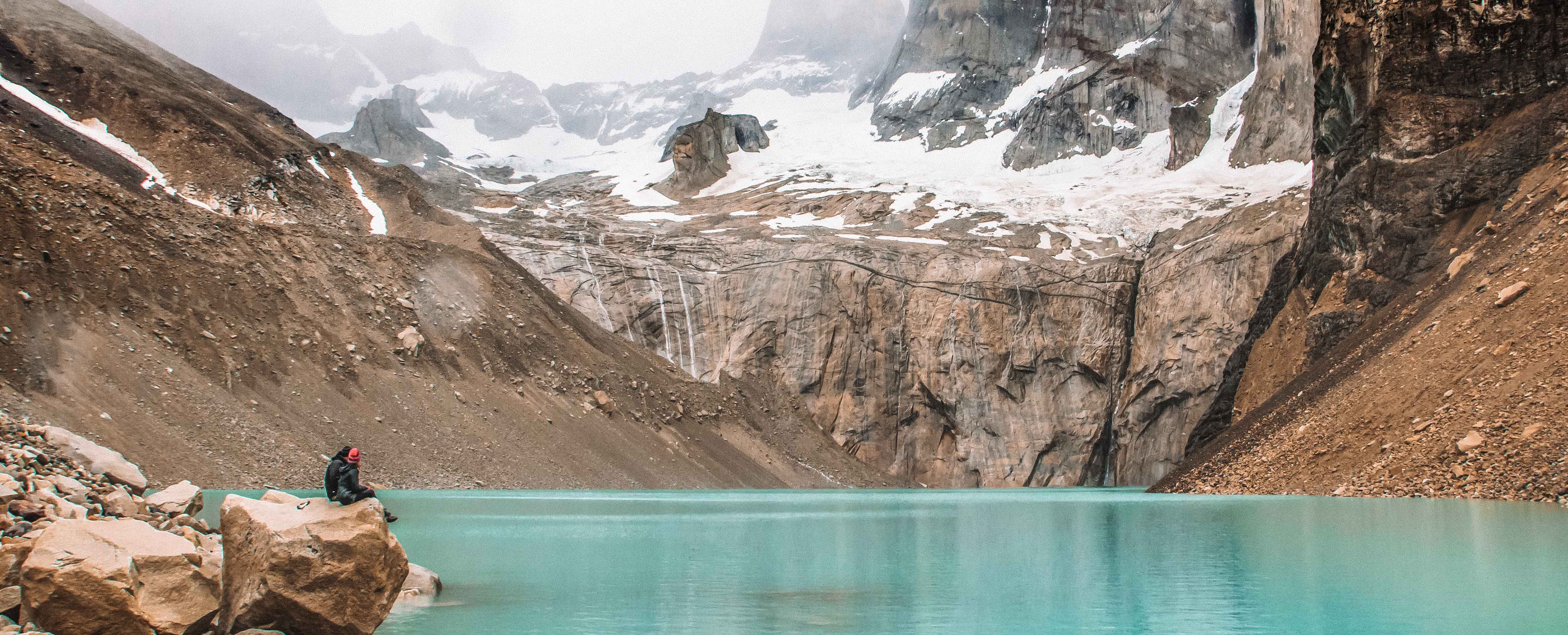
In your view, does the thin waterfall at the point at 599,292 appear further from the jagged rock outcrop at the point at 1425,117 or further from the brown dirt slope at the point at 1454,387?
the jagged rock outcrop at the point at 1425,117

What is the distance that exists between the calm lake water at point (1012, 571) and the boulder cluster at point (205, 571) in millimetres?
887

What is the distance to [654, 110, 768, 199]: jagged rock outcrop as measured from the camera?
10238 cm

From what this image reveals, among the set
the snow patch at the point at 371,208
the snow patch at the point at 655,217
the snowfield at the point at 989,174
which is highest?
the snowfield at the point at 989,174

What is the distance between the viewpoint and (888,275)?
2879 inches

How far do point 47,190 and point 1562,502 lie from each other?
41.2 m

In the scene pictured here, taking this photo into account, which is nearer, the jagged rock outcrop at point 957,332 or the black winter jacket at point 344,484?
the black winter jacket at point 344,484

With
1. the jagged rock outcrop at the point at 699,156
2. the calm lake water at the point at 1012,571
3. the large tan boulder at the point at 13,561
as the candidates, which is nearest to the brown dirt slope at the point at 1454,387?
the calm lake water at the point at 1012,571

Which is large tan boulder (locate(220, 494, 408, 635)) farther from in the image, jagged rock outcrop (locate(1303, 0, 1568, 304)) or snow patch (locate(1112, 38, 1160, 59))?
snow patch (locate(1112, 38, 1160, 59))

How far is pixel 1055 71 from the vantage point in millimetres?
119250

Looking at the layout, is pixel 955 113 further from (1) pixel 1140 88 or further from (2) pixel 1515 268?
(2) pixel 1515 268

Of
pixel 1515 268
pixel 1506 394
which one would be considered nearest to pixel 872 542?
pixel 1506 394

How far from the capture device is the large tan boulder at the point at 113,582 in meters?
9.11

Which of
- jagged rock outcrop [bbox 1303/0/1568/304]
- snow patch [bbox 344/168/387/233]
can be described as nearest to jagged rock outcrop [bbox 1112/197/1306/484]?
jagged rock outcrop [bbox 1303/0/1568/304]

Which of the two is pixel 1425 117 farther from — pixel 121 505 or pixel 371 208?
pixel 371 208
